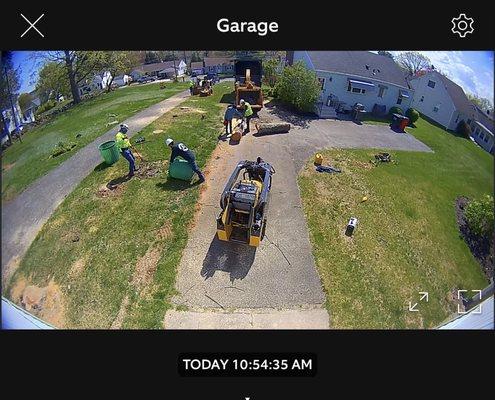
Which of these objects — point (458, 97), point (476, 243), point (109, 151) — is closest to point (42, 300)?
point (109, 151)

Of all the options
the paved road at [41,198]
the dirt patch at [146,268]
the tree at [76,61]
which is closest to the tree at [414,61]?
the tree at [76,61]

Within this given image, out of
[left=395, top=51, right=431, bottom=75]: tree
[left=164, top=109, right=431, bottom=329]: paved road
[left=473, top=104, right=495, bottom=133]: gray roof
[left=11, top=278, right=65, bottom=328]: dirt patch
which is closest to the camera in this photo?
[left=395, top=51, right=431, bottom=75]: tree

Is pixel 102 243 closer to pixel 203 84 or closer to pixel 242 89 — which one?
pixel 242 89

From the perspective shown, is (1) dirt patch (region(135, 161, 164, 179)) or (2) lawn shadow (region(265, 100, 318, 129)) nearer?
(1) dirt patch (region(135, 161, 164, 179))

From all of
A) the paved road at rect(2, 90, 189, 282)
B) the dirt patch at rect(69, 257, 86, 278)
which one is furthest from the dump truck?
the dirt patch at rect(69, 257, 86, 278)

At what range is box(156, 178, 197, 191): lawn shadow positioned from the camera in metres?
7.65

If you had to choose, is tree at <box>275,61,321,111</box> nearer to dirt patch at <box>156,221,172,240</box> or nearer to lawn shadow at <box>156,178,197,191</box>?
lawn shadow at <box>156,178,197,191</box>

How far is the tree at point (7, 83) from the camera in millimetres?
3134

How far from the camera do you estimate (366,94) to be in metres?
6.83

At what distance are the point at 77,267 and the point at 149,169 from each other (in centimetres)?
381

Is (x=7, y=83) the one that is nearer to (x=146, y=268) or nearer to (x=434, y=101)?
(x=146, y=268)

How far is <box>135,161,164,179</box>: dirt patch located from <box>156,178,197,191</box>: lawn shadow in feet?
1.97

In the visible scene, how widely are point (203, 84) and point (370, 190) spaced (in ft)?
35.0
